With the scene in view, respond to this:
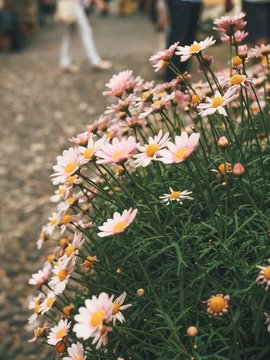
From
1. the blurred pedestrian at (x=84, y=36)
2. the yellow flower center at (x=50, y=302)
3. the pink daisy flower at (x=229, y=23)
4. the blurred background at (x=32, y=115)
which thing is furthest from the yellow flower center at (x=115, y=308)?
the blurred pedestrian at (x=84, y=36)

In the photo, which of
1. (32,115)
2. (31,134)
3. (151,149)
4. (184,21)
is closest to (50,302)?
(151,149)

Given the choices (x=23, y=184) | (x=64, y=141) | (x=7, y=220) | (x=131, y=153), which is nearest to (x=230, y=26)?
(x=131, y=153)

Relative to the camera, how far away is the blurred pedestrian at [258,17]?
4.66m

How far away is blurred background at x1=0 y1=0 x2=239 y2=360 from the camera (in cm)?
333

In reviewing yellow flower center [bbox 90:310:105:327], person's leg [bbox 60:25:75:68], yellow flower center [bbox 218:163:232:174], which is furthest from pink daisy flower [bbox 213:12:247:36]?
person's leg [bbox 60:25:75:68]

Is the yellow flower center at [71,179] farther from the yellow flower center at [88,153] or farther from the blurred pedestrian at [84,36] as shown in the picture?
the blurred pedestrian at [84,36]

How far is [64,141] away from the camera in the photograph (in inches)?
222

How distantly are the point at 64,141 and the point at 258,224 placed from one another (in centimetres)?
439

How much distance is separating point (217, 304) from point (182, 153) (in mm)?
319

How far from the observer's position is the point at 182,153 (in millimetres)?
1239

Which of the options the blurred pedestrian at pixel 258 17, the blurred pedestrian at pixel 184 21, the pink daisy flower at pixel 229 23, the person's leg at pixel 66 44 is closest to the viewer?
the pink daisy flower at pixel 229 23

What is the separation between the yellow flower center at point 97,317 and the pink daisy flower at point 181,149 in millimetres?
338

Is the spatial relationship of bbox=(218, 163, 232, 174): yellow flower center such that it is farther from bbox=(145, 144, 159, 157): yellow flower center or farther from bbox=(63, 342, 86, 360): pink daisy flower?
bbox=(63, 342, 86, 360): pink daisy flower

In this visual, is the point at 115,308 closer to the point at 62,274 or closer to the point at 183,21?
the point at 62,274
